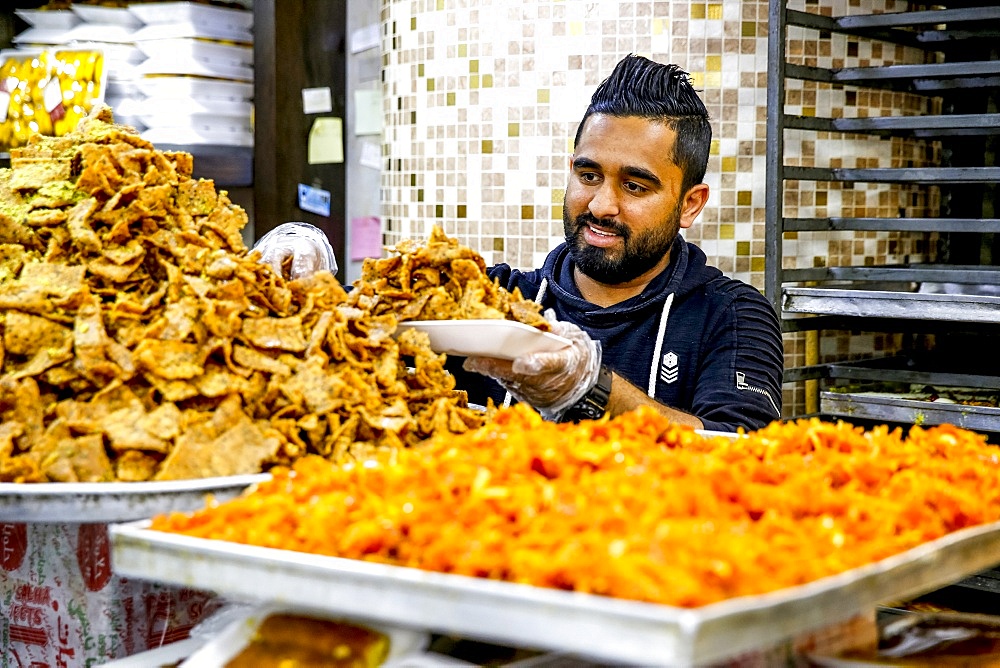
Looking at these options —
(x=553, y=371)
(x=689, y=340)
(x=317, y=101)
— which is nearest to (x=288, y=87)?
(x=317, y=101)

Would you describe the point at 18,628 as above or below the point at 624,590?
below

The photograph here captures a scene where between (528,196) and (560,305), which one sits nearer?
(560,305)

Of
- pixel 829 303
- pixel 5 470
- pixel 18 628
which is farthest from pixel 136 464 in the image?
pixel 829 303

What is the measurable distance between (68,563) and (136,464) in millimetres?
162

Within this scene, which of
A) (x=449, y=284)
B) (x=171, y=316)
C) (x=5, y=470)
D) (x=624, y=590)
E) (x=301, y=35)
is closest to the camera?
(x=624, y=590)

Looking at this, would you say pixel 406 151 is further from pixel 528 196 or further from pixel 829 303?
pixel 829 303

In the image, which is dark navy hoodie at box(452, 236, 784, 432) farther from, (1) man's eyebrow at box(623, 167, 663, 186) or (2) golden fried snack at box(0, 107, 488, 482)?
(2) golden fried snack at box(0, 107, 488, 482)

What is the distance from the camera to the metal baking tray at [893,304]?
281 centimetres

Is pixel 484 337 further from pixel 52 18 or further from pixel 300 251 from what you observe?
pixel 52 18

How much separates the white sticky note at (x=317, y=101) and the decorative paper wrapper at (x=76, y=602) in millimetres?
2849

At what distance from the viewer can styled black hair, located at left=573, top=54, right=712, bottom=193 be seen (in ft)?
8.61

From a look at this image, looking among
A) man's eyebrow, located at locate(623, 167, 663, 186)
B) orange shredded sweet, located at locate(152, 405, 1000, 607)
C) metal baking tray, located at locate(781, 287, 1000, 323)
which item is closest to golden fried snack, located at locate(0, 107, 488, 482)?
orange shredded sweet, located at locate(152, 405, 1000, 607)

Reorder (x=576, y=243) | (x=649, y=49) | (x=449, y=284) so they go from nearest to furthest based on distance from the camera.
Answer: (x=449, y=284), (x=576, y=243), (x=649, y=49)

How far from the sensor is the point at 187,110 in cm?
375
